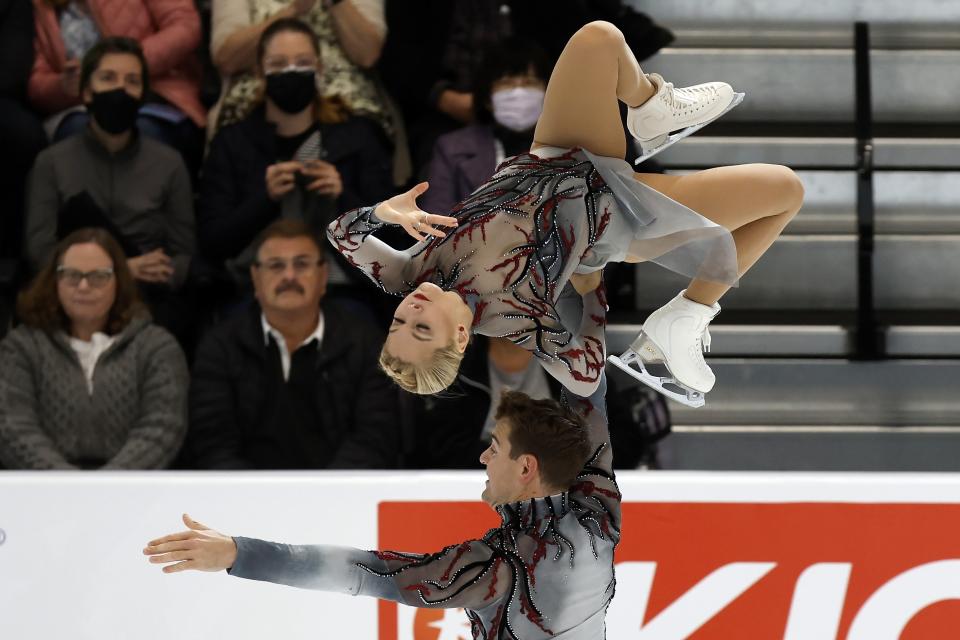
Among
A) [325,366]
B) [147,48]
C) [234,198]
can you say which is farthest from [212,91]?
[325,366]

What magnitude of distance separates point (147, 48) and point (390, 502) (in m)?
2.17

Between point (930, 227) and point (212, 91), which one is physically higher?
point (212, 91)

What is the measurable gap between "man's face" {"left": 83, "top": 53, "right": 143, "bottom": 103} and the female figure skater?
6.82ft

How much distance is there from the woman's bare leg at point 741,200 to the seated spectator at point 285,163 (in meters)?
1.77

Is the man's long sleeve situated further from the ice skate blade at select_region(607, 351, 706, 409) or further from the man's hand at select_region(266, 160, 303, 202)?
the man's hand at select_region(266, 160, 303, 202)

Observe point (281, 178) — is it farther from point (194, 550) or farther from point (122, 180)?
point (194, 550)

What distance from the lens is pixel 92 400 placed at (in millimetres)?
4398

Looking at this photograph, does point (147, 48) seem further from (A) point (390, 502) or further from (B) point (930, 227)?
(B) point (930, 227)

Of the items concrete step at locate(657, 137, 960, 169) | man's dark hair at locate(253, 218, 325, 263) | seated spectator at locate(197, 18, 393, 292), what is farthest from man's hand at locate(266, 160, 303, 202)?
concrete step at locate(657, 137, 960, 169)

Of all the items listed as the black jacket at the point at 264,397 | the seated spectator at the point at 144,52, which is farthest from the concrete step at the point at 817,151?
the seated spectator at the point at 144,52

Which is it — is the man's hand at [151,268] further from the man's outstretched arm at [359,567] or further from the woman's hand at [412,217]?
the man's outstretched arm at [359,567]

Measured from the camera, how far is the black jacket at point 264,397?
4.39m

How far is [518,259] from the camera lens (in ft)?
9.64

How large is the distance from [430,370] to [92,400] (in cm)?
189
